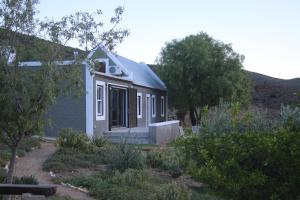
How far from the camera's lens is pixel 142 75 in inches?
1168

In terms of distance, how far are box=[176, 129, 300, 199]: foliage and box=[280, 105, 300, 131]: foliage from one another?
0.41m

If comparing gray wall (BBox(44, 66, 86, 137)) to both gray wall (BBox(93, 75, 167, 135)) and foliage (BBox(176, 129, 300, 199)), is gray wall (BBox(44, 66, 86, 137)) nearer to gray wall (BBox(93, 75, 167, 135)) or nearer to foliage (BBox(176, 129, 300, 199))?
gray wall (BBox(93, 75, 167, 135))

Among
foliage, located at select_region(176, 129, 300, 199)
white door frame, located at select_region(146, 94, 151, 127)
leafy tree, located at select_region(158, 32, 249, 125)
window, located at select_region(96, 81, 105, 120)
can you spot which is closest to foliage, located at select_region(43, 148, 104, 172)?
window, located at select_region(96, 81, 105, 120)

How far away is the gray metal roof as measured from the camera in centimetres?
2670

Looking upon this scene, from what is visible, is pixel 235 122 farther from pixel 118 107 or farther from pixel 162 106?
pixel 162 106

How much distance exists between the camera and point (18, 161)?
12.8m

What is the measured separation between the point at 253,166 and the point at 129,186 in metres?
4.79

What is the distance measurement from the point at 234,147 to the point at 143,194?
4.23 metres

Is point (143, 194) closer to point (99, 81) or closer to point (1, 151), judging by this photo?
point (1, 151)

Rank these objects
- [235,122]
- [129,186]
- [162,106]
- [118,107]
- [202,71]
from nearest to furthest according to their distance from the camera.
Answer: [235,122]
[129,186]
[118,107]
[202,71]
[162,106]

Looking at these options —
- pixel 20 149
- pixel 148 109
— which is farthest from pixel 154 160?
pixel 148 109

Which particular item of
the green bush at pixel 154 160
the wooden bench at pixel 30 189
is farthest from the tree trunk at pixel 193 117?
the wooden bench at pixel 30 189

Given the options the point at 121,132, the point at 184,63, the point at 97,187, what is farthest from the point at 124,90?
the point at 97,187

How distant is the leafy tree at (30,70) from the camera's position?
7.56 m
